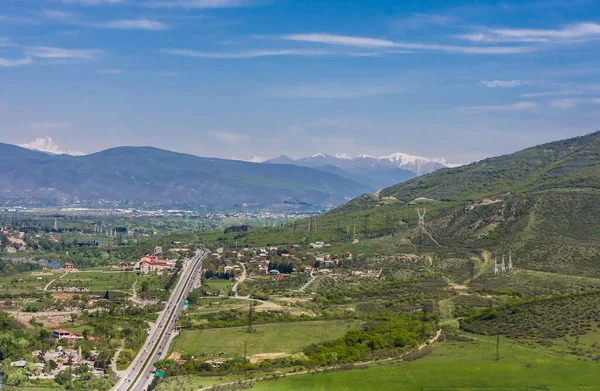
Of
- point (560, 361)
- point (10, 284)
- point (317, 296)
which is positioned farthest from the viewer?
point (10, 284)

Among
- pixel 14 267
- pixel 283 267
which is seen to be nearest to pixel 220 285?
pixel 283 267

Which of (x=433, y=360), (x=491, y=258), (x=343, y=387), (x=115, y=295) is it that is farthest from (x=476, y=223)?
(x=343, y=387)

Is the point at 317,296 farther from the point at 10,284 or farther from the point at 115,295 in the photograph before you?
the point at 10,284

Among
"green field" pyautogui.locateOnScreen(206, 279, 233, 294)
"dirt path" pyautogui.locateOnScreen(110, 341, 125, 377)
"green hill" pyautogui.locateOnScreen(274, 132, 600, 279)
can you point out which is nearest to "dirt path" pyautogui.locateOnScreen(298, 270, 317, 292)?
"green field" pyautogui.locateOnScreen(206, 279, 233, 294)

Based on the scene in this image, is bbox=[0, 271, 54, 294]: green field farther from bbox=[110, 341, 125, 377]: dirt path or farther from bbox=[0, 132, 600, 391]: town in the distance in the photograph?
bbox=[110, 341, 125, 377]: dirt path

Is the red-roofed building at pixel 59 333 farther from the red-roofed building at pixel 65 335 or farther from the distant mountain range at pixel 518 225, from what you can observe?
the distant mountain range at pixel 518 225

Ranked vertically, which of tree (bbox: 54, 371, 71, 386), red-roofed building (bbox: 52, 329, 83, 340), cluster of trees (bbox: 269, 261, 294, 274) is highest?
cluster of trees (bbox: 269, 261, 294, 274)
